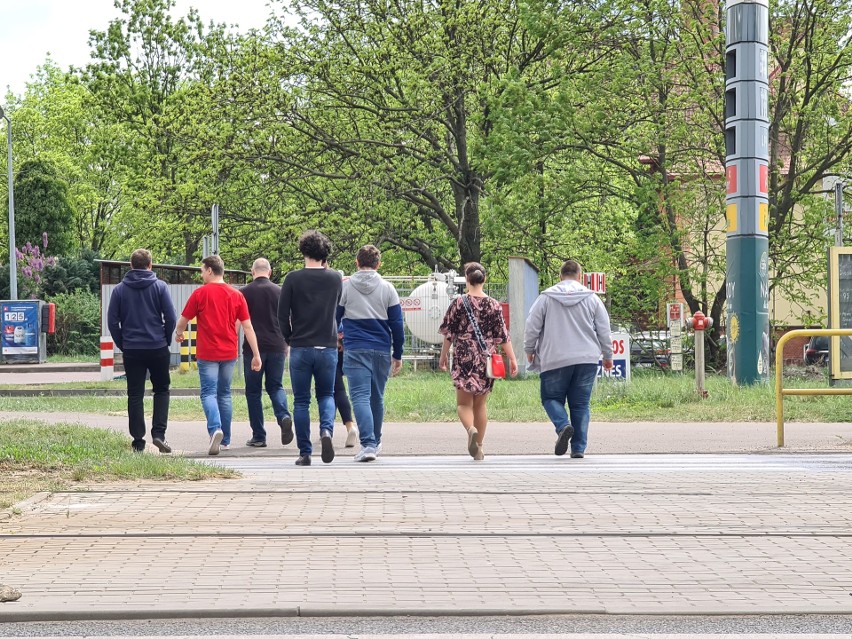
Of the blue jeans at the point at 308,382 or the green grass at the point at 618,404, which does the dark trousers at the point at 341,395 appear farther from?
the green grass at the point at 618,404

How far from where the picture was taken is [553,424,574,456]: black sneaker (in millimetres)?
10821

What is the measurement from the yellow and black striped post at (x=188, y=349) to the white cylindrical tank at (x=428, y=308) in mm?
4939

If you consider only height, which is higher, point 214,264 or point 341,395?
point 214,264

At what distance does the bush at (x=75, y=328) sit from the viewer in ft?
138

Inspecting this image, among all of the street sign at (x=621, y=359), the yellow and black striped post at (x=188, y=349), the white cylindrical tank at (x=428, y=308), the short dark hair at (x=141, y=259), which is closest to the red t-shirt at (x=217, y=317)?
the short dark hair at (x=141, y=259)

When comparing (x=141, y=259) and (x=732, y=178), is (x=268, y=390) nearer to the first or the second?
(x=141, y=259)

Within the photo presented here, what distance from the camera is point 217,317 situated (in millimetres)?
11688

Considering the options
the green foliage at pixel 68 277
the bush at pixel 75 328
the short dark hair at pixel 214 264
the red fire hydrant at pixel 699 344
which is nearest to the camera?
the short dark hair at pixel 214 264

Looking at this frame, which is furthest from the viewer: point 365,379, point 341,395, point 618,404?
point 618,404

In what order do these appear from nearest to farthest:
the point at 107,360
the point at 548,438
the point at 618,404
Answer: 1. the point at 548,438
2. the point at 618,404
3. the point at 107,360

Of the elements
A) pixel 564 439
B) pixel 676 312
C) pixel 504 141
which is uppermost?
pixel 504 141

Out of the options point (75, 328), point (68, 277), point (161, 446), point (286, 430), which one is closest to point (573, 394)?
point (286, 430)

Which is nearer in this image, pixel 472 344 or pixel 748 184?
pixel 472 344

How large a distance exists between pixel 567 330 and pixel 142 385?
390cm
